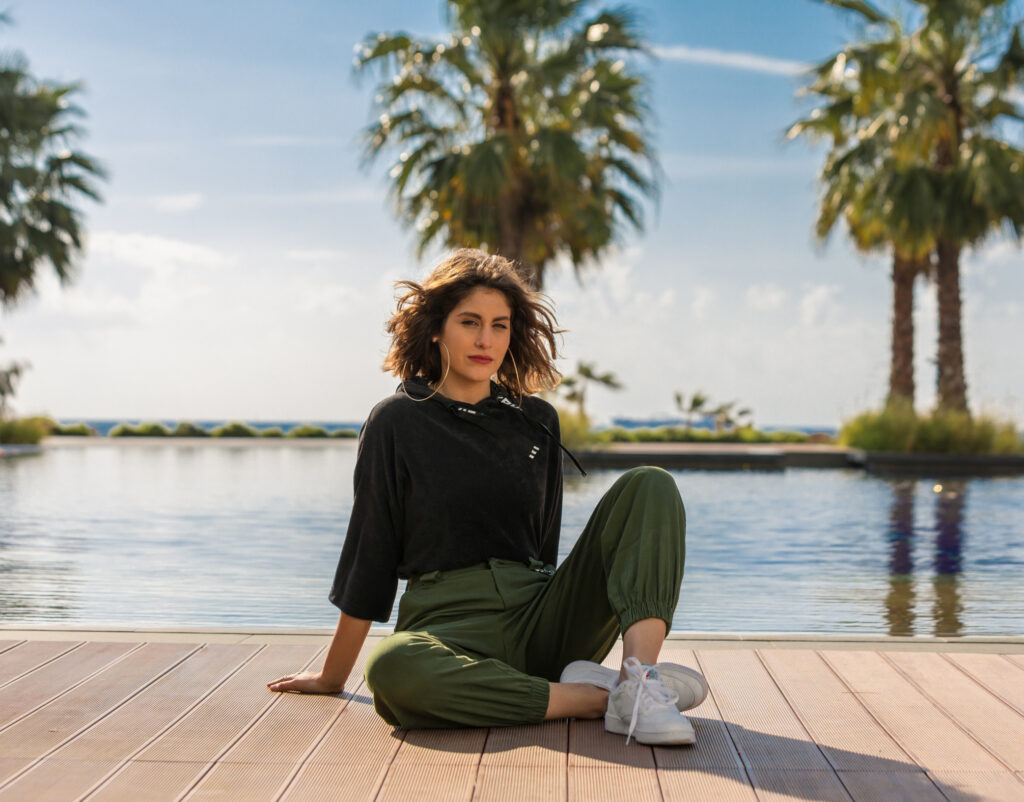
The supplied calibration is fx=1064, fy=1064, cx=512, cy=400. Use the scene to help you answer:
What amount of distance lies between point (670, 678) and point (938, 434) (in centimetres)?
1351

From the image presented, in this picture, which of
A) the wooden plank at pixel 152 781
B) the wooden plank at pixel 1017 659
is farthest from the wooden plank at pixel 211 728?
the wooden plank at pixel 1017 659

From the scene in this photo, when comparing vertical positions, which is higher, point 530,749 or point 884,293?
point 884,293

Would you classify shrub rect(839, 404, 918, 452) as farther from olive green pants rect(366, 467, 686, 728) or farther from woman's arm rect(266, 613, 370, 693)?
woman's arm rect(266, 613, 370, 693)

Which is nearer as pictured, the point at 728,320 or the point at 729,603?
the point at 729,603

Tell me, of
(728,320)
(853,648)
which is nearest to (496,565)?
(853,648)

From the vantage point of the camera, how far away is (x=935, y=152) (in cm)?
1630

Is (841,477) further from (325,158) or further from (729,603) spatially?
(325,158)

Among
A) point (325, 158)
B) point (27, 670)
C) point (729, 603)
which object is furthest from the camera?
point (325, 158)

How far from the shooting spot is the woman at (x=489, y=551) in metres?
2.29

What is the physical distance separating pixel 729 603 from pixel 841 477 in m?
8.42

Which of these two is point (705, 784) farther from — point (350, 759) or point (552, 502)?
point (552, 502)

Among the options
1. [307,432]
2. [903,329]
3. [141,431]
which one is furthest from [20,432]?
[903,329]

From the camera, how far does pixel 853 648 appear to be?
313cm

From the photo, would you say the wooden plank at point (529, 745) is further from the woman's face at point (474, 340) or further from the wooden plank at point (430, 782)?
the woman's face at point (474, 340)
